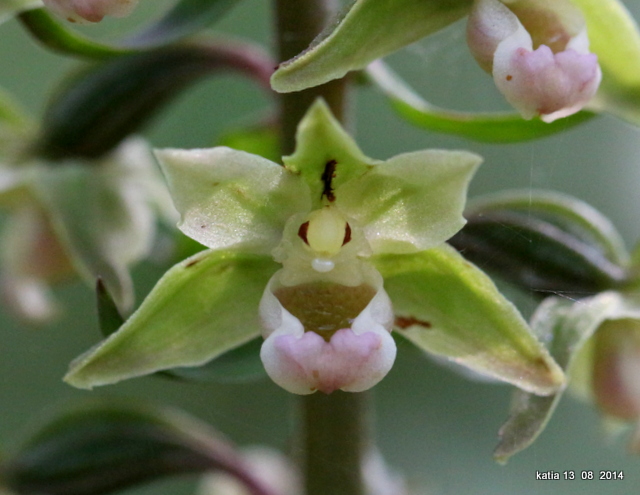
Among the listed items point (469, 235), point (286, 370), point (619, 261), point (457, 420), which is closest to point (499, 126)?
point (469, 235)

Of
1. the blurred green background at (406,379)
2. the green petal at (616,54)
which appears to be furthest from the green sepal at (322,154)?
the blurred green background at (406,379)

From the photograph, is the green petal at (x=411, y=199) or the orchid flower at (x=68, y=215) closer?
the green petal at (x=411, y=199)

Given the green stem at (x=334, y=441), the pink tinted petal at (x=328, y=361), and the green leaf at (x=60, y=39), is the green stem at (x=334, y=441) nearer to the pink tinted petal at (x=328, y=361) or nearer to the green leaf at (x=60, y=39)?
the pink tinted petal at (x=328, y=361)

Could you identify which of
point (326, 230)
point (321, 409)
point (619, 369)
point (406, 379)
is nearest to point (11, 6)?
point (326, 230)

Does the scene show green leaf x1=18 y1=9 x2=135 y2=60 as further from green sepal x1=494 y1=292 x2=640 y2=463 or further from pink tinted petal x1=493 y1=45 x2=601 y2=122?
green sepal x1=494 y1=292 x2=640 y2=463

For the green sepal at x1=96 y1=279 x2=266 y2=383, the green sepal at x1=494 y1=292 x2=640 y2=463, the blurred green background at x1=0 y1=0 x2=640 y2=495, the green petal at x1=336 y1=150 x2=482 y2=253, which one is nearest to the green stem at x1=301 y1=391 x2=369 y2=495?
the green sepal at x1=96 y1=279 x2=266 y2=383

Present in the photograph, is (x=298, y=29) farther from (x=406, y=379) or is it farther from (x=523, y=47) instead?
(x=406, y=379)

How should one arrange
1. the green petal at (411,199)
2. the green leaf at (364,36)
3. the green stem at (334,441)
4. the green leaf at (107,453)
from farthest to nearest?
the green leaf at (107,453) → the green stem at (334,441) → the green petal at (411,199) → the green leaf at (364,36)

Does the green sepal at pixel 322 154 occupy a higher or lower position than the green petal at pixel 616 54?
lower
